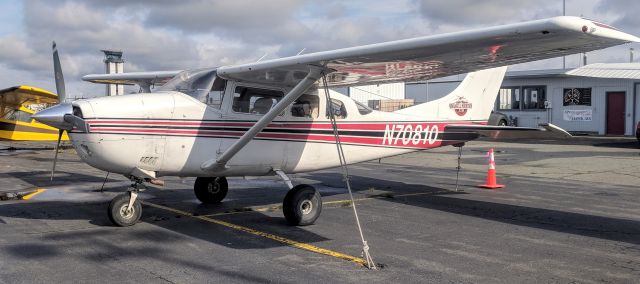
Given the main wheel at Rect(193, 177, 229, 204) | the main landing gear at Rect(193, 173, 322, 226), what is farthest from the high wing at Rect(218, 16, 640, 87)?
the main wheel at Rect(193, 177, 229, 204)

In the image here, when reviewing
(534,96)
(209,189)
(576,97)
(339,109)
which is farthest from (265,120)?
(534,96)

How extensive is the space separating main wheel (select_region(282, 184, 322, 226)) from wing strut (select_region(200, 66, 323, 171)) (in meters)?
0.98

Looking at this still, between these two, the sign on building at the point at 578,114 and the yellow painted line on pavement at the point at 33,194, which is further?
the sign on building at the point at 578,114

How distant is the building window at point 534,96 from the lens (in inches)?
1291

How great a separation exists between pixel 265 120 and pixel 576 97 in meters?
28.4

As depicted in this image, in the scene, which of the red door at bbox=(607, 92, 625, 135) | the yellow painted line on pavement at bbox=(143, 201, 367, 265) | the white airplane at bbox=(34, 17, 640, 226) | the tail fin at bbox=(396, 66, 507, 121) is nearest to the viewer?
the yellow painted line on pavement at bbox=(143, 201, 367, 265)

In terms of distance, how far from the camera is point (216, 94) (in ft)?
24.9

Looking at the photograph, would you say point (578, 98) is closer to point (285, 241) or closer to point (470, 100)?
point (470, 100)

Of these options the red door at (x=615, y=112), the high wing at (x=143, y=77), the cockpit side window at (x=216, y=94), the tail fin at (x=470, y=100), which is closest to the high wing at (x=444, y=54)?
the cockpit side window at (x=216, y=94)

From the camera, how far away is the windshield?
754 centimetres

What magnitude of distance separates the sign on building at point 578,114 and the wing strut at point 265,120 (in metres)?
28.0

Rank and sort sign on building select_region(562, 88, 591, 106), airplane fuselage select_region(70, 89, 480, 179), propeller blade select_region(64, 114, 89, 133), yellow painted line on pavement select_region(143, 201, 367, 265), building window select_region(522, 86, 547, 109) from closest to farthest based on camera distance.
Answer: yellow painted line on pavement select_region(143, 201, 367, 265) → propeller blade select_region(64, 114, 89, 133) → airplane fuselage select_region(70, 89, 480, 179) → sign on building select_region(562, 88, 591, 106) → building window select_region(522, 86, 547, 109)

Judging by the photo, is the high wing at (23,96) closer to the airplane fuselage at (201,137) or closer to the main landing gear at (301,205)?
the airplane fuselage at (201,137)

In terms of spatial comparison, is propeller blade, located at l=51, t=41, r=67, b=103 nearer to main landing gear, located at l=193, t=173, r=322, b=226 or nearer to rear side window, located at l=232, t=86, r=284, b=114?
rear side window, located at l=232, t=86, r=284, b=114
